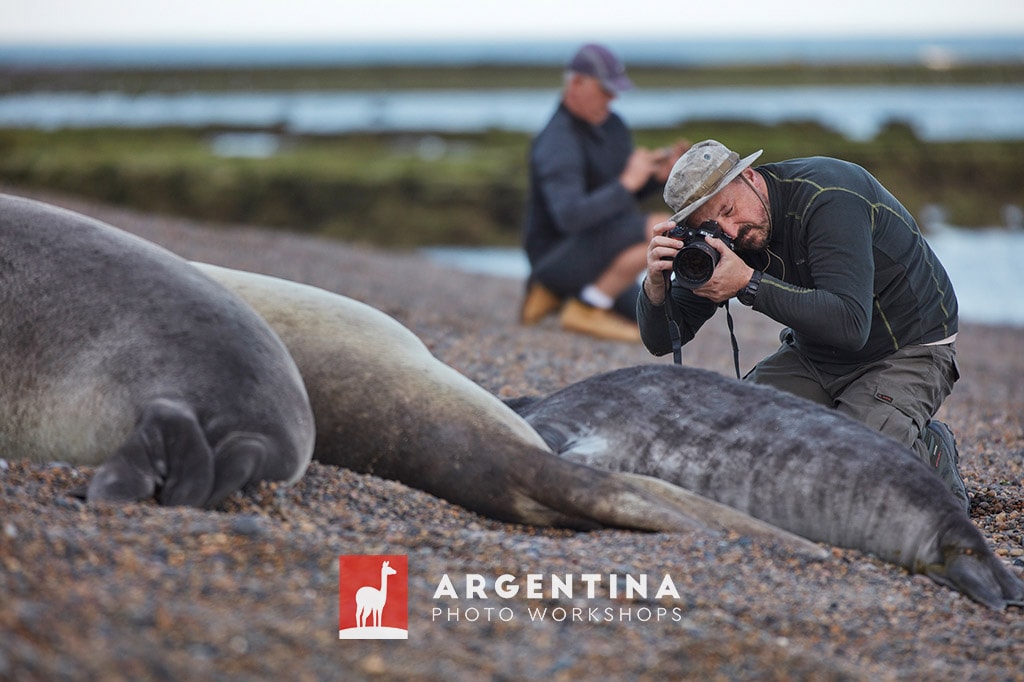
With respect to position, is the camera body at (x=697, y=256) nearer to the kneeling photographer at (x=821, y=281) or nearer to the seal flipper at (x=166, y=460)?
the kneeling photographer at (x=821, y=281)

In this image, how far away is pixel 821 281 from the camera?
13.2 ft

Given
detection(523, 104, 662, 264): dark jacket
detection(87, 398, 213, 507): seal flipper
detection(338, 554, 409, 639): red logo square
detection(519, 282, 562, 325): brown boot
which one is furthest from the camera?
detection(519, 282, 562, 325): brown boot

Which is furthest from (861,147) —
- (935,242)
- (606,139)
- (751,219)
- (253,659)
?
(253,659)

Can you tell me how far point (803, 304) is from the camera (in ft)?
13.0

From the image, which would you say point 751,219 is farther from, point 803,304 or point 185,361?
point 185,361

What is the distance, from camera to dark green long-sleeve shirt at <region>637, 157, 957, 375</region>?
13.0 ft

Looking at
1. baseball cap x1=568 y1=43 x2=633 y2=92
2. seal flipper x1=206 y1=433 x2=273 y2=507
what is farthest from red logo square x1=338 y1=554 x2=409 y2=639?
baseball cap x1=568 y1=43 x2=633 y2=92

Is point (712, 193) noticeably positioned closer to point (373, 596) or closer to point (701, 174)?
point (701, 174)

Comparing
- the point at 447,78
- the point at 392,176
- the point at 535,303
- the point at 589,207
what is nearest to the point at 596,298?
the point at 535,303

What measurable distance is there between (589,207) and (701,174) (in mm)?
4347

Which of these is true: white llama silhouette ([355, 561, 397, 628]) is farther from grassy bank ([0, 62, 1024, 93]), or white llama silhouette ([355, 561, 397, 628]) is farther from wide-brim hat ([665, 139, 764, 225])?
grassy bank ([0, 62, 1024, 93])

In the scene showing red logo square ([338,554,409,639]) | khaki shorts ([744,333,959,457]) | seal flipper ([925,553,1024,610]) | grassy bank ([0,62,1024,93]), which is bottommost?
seal flipper ([925,553,1024,610])

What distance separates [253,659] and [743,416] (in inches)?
83.4

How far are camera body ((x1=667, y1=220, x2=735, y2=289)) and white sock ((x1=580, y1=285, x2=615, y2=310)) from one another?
4926 millimetres
